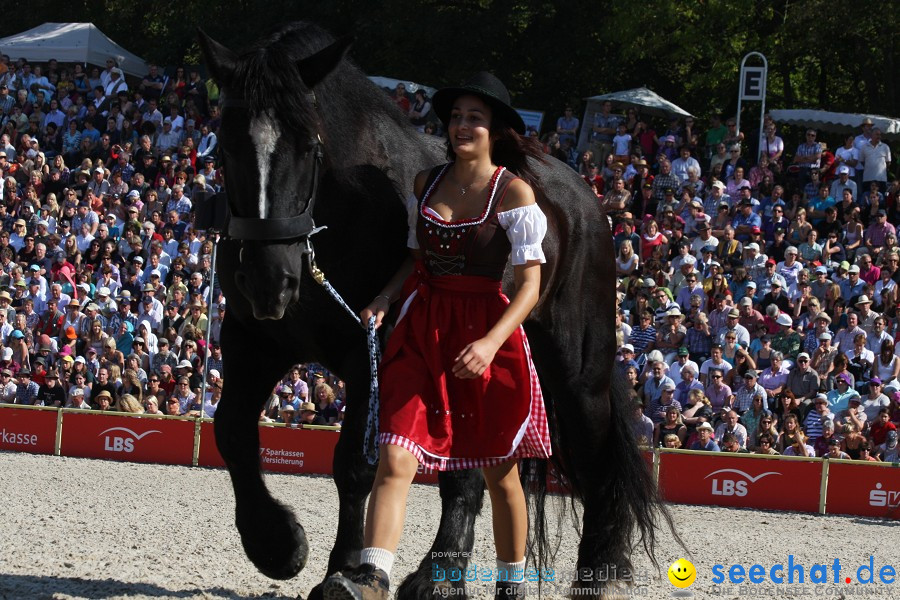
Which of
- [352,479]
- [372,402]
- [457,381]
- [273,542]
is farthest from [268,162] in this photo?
[273,542]

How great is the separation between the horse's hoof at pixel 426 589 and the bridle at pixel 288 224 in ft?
4.53

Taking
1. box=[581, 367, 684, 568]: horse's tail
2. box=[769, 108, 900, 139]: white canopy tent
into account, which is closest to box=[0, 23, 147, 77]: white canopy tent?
box=[769, 108, 900, 139]: white canopy tent

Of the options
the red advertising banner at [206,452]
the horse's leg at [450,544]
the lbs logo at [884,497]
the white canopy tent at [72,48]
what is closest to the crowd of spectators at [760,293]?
the lbs logo at [884,497]

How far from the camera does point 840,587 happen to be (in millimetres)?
6434

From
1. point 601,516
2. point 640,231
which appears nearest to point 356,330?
point 601,516

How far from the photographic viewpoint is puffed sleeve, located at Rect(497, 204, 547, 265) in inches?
170

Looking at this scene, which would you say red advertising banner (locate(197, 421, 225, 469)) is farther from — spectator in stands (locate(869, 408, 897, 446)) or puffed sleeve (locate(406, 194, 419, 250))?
puffed sleeve (locate(406, 194, 419, 250))

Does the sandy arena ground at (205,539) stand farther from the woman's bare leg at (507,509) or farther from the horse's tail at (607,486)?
the woman's bare leg at (507,509)

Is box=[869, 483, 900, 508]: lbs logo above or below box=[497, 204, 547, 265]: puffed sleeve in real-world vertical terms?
below

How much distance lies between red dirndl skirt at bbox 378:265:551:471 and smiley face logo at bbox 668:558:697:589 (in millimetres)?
2201

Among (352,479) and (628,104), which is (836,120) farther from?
(352,479)

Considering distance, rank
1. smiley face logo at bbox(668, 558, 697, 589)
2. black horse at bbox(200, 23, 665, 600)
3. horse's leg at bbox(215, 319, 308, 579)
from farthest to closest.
Result: smiley face logo at bbox(668, 558, 697, 589)
horse's leg at bbox(215, 319, 308, 579)
black horse at bbox(200, 23, 665, 600)

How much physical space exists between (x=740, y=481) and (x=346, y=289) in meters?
7.80

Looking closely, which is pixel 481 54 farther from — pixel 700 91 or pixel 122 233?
pixel 122 233
